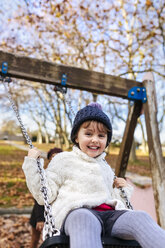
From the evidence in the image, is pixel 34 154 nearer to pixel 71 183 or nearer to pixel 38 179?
pixel 38 179

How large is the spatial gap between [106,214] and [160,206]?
1.64 meters

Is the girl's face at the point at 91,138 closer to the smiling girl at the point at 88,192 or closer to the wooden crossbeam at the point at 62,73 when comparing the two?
the smiling girl at the point at 88,192

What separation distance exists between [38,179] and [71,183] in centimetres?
22

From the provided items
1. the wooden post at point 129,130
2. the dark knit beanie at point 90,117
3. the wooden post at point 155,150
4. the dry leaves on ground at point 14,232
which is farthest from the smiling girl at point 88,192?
the dry leaves on ground at point 14,232

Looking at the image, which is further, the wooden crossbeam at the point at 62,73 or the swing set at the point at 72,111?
the wooden crossbeam at the point at 62,73

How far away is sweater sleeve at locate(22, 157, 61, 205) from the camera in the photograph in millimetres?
1517

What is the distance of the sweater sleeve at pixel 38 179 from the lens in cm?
152

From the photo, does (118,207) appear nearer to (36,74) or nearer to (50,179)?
(50,179)

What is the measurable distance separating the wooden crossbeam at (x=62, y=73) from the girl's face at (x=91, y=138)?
1311 millimetres

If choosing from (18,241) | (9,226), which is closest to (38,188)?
(18,241)

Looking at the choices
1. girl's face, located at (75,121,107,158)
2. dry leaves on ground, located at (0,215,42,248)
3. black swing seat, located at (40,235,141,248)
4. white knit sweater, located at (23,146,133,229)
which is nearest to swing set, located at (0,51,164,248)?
black swing seat, located at (40,235,141,248)

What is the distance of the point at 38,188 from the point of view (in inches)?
59.9

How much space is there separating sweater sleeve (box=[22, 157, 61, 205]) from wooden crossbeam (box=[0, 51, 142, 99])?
1422 mm

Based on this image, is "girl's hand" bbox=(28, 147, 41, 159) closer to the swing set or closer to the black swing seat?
the swing set
